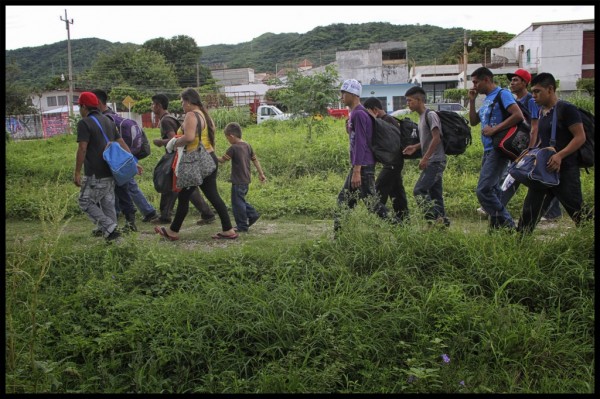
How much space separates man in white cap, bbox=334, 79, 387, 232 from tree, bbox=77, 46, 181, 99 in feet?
168

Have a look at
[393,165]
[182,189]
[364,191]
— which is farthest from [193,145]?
[393,165]

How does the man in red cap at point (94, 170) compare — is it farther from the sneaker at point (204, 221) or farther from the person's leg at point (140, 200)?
the sneaker at point (204, 221)

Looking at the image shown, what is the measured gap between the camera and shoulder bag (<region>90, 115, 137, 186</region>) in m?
5.80

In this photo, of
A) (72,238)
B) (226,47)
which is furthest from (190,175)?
(226,47)

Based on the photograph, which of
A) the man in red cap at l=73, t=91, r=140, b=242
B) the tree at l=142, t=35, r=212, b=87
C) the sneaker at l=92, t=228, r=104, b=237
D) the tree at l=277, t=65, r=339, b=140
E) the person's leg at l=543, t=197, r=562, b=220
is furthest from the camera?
the tree at l=142, t=35, r=212, b=87

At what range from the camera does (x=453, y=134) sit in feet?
18.7

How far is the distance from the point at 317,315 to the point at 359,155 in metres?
2.31

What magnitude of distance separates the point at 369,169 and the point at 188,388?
125 inches

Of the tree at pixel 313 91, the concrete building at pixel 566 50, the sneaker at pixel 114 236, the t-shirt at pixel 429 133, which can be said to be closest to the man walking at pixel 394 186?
the t-shirt at pixel 429 133

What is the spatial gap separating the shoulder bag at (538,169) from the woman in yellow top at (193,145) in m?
3.27

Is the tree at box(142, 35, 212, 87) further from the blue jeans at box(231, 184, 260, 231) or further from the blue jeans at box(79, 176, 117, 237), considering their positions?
the blue jeans at box(79, 176, 117, 237)

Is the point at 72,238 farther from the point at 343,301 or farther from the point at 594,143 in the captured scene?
the point at 594,143

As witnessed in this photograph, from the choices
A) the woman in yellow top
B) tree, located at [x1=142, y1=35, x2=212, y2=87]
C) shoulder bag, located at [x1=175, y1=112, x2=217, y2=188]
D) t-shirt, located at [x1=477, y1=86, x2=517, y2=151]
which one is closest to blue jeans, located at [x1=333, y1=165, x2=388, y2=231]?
t-shirt, located at [x1=477, y1=86, x2=517, y2=151]
